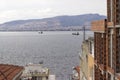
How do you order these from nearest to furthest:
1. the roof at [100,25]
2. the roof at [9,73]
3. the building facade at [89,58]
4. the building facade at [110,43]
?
the building facade at [110,43]
the roof at [9,73]
the roof at [100,25]
the building facade at [89,58]

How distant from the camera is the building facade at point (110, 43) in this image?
18.6 meters

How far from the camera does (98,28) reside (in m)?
24.0

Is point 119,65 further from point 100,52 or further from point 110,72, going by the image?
point 100,52

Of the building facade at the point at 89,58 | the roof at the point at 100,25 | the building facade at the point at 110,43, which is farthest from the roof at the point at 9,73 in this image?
the building facade at the point at 89,58

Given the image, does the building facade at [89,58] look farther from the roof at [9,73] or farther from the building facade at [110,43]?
the roof at [9,73]

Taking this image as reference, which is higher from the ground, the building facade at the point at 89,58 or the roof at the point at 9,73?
the roof at the point at 9,73

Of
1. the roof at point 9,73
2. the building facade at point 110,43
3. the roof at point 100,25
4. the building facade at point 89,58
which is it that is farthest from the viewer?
the building facade at point 89,58

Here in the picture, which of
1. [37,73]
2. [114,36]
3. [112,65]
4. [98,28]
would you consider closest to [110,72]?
[112,65]

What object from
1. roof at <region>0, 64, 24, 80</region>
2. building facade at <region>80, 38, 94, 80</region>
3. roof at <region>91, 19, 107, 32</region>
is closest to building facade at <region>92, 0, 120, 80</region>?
roof at <region>91, 19, 107, 32</region>

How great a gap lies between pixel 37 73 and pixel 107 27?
94.8 feet

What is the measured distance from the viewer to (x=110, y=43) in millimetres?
20609

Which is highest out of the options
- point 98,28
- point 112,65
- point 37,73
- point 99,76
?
point 98,28

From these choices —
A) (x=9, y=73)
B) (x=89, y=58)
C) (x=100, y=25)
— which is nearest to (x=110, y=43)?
(x=100, y=25)

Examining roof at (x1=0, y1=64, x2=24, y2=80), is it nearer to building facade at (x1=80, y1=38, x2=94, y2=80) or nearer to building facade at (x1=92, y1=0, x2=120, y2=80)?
building facade at (x1=92, y1=0, x2=120, y2=80)
